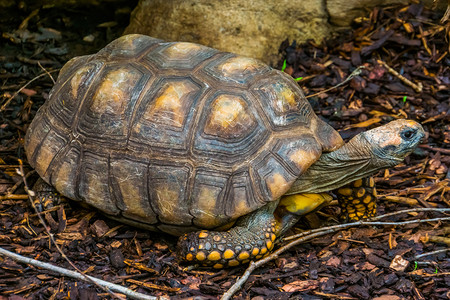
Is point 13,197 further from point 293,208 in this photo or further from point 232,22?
point 232,22

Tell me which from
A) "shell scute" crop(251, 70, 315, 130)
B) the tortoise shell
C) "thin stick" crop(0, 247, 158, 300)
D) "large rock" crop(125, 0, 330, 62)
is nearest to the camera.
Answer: "thin stick" crop(0, 247, 158, 300)

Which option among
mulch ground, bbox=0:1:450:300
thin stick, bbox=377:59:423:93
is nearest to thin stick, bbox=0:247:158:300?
mulch ground, bbox=0:1:450:300

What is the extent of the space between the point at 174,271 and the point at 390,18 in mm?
3850

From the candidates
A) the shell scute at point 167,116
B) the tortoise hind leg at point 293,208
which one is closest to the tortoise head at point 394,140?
the tortoise hind leg at point 293,208

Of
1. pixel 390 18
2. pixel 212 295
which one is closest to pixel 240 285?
pixel 212 295

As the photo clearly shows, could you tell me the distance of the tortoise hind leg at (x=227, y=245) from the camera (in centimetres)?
370

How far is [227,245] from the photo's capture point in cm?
371

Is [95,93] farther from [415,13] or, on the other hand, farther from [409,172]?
[415,13]

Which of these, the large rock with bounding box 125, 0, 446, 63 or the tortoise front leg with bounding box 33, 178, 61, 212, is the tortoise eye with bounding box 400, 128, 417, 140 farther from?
the tortoise front leg with bounding box 33, 178, 61, 212

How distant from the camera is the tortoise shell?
12.5 ft

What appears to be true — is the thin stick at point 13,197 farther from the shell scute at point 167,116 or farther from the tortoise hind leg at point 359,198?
the tortoise hind leg at point 359,198

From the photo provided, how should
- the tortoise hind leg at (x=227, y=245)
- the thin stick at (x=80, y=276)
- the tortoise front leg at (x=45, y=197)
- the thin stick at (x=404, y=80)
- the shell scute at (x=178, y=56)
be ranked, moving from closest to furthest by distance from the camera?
the thin stick at (x=80, y=276) → the tortoise hind leg at (x=227, y=245) → the shell scute at (x=178, y=56) → the tortoise front leg at (x=45, y=197) → the thin stick at (x=404, y=80)

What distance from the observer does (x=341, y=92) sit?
5.66 metres

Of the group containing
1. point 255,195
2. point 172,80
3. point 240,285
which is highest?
point 172,80
